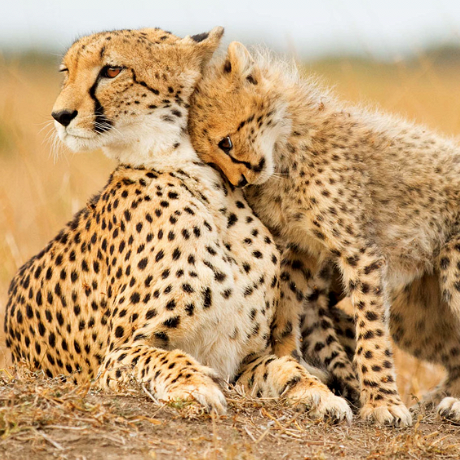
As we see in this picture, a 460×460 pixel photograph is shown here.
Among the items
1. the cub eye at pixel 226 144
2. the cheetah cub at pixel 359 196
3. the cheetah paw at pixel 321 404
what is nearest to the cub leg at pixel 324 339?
the cheetah cub at pixel 359 196

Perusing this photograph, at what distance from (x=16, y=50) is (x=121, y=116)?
12.1 ft

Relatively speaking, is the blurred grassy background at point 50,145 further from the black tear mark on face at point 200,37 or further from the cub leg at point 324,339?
the cub leg at point 324,339

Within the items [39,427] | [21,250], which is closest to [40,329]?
[39,427]

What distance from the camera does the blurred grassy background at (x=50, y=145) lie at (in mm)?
4973

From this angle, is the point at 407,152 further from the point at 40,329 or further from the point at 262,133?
the point at 40,329

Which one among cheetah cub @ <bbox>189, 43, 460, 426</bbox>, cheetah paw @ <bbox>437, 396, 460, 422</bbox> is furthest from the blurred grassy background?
cheetah paw @ <bbox>437, 396, 460, 422</bbox>

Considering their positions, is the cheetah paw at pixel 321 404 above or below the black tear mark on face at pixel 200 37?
below

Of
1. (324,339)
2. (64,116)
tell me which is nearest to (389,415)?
(324,339)

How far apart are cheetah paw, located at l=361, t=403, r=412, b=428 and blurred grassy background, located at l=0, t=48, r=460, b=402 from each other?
1397 mm

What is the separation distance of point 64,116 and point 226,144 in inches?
24.5

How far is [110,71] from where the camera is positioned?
301 cm

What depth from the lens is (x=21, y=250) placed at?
17.3 feet

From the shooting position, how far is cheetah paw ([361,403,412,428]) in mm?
2775

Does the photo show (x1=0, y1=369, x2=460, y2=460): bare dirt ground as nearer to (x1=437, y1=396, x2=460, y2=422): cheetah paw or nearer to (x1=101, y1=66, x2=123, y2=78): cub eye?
(x1=437, y1=396, x2=460, y2=422): cheetah paw
